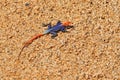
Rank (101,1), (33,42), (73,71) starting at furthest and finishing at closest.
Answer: (101,1) → (33,42) → (73,71)

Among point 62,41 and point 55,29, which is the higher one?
point 55,29

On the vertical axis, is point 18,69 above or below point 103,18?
below

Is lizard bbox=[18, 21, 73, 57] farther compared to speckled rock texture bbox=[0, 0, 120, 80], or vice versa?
lizard bbox=[18, 21, 73, 57]

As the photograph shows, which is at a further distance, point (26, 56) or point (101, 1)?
point (101, 1)

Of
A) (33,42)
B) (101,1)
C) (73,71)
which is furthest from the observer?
(101,1)

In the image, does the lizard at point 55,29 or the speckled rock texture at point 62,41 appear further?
the lizard at point 55,29

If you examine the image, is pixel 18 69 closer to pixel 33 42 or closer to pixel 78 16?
pixel 33 42

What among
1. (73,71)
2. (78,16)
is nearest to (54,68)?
(73,71)

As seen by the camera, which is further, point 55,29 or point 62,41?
point 55,29
